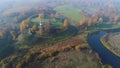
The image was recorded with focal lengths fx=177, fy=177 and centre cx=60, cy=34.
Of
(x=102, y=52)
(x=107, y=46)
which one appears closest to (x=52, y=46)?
(x=102, y=52)

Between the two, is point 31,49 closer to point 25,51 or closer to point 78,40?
point 25,51

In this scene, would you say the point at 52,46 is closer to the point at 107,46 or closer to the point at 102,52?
the point at 102,52

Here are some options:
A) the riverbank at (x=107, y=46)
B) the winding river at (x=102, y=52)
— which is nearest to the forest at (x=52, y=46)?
the winding river at (x=102, y=52)

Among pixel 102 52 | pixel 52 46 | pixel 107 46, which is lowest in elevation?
pixel 102 52

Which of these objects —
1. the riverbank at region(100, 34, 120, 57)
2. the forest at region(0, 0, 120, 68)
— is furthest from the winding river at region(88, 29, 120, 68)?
the forest at region(0, 0, 120, 68)

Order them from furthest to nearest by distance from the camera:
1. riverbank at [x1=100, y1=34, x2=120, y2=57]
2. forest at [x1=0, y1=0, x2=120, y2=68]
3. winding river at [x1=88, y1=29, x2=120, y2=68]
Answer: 1. riverbank at [x1=100, y1=34, x2=120, y2=57]
2. winding river at [x1=88, y1=29, x2=120, y2=68]
3. forest at [x1=0, y1=0, x2=120, y2=68]

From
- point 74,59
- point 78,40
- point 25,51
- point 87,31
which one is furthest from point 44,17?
point 74,59

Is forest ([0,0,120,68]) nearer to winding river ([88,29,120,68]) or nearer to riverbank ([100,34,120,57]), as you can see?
winding river ([88,29,120,68])

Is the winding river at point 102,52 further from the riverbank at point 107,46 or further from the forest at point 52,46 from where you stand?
the forest at point 52,46
